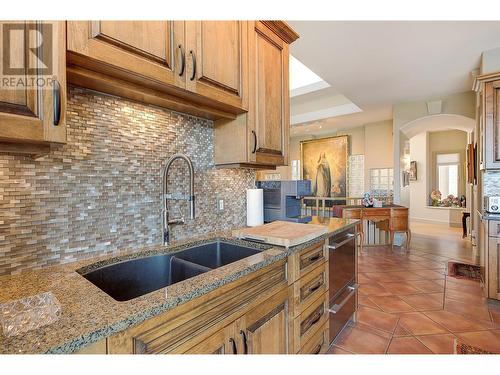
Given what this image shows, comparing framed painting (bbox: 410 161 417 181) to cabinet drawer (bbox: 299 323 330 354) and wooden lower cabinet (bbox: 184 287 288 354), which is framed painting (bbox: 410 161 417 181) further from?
wooden lower cabinet (bbox: 184 287 288 354)

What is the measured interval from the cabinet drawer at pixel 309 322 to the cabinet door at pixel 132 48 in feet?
4.57

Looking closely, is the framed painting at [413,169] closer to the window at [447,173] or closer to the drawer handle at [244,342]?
the window at [447,173]

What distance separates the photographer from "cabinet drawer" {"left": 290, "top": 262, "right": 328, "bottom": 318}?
4.43ft

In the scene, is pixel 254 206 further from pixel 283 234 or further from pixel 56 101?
pixel 56 101

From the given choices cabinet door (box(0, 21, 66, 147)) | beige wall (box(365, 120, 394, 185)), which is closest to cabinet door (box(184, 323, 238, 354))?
cabinet door (box(0, 21, 66, 147))

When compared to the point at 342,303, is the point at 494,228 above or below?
above

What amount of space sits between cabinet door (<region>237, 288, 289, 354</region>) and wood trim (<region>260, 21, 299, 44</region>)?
1.74 m

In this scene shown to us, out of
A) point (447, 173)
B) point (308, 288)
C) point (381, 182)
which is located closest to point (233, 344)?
point (308, 288)

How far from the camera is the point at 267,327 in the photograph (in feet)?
3.79

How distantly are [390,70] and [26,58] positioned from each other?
4.06 m

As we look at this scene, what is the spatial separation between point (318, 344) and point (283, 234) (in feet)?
2.56

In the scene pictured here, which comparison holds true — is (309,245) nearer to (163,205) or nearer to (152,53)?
(163,205)
